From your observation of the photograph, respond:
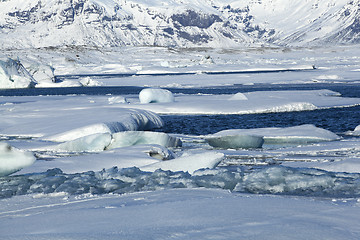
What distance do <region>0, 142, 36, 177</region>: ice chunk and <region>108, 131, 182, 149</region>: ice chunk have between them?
3683 mm

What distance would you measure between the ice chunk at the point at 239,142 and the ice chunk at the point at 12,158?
202 inches

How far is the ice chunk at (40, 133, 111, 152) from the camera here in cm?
1018

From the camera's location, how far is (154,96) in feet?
67.9

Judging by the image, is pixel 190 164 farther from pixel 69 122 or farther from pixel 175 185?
pixel 69 122

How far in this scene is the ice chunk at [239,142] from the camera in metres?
11.1

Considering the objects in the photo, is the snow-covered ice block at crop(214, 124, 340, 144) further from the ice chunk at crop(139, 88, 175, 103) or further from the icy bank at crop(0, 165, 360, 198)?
the ice chunk at crop(139, 88, 175, 103)

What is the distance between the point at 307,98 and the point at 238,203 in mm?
18259

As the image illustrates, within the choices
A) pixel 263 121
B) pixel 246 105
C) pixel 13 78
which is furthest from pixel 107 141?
pixel 13 78

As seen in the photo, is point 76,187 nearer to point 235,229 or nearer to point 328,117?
point 235,229

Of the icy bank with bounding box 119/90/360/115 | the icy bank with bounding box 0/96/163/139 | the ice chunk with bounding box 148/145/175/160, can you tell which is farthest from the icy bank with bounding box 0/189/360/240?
the icy bank with bounding box 119/90/360/115

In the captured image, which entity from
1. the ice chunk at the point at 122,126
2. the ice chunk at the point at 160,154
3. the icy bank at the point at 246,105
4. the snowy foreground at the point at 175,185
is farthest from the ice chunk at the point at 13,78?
the ice chunk at the point at 160,154

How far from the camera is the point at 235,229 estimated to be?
3.91 m

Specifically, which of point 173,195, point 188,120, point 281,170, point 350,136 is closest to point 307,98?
point 188,120

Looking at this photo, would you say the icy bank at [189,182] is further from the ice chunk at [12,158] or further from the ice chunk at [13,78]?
the ice chunk at [13,78]
